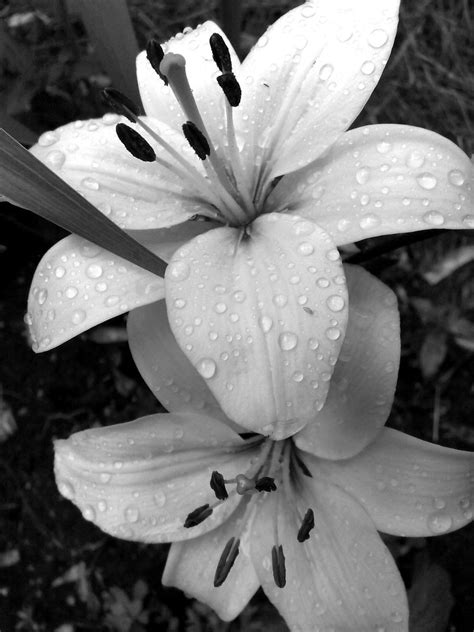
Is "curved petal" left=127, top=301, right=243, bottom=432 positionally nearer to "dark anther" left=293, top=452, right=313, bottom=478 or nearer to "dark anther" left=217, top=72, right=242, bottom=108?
"dark anther" left=293, top=452, right=313, bottom=478

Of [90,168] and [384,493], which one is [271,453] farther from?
[90,168]

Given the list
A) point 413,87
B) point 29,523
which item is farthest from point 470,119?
point 29,523

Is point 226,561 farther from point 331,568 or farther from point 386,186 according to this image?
point 386,186

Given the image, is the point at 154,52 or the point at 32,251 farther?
the point at 32,251

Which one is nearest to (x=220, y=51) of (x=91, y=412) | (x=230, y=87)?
(x=230, y=87)

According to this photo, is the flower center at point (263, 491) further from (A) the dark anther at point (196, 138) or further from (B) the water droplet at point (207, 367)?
(A) the dark anther at point (196, 138)

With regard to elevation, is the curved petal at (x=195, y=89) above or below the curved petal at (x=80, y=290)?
above

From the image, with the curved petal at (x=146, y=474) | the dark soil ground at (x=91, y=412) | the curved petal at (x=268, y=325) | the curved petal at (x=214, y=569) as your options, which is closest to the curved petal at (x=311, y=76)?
the curved petal at (x=268, y=325)
